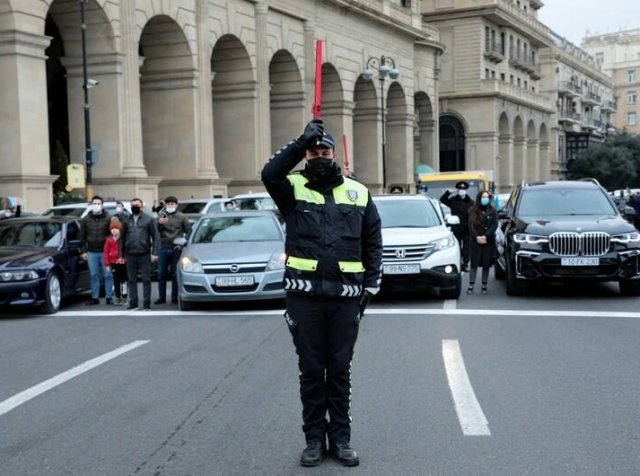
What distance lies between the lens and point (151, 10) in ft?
103

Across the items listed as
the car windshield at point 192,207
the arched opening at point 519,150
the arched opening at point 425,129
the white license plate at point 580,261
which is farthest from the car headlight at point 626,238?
the arched opening at point 519,150

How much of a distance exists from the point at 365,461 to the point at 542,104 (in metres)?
85.7

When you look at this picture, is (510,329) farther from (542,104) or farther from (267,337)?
(542,104)

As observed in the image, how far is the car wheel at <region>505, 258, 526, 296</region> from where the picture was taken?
44.2 ft

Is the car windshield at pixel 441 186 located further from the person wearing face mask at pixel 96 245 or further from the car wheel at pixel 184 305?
the car wheel at pixel 184 305

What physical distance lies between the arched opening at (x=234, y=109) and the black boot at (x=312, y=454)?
111 ft

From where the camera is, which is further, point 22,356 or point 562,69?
point 562,69

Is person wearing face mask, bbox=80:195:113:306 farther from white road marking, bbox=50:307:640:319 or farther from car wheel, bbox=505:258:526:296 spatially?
car wheel, bbox=505:258:526:296

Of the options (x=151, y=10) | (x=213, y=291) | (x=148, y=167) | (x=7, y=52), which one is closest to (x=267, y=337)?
(x=213, y=291)

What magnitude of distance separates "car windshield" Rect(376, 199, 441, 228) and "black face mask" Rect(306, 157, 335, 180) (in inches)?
349

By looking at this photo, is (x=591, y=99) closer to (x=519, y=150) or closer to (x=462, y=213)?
(x=519, y=150)

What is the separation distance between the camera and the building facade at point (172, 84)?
83.0ft

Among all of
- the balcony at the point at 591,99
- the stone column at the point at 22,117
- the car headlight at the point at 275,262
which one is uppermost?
the balcony at the point at 591,99

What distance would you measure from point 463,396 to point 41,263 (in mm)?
7762
